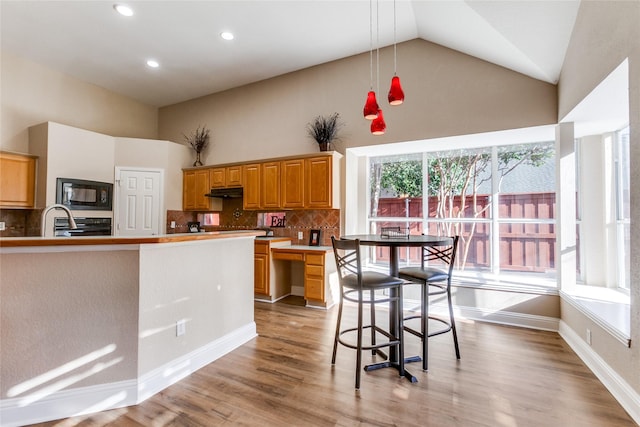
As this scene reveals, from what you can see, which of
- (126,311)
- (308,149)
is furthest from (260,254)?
(126,311)

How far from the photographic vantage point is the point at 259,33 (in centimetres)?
363

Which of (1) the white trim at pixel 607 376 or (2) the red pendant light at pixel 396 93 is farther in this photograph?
(2) the red pendant light at pixel 396 93

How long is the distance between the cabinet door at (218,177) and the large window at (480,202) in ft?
8.33

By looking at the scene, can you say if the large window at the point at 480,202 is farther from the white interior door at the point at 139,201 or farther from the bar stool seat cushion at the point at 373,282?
the white interior door at the point at 139,201

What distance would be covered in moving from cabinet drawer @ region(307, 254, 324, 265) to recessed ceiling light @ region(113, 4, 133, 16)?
3580 millimetres

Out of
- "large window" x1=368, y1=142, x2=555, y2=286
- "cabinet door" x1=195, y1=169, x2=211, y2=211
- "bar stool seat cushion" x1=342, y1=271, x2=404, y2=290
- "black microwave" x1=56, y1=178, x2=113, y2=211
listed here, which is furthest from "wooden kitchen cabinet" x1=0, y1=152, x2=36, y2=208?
"large window" x1=368, y1=142, x2=555, y2=286

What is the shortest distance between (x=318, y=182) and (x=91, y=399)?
3.17 m

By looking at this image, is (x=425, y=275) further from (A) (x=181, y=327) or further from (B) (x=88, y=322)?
(B) (x=88, y=322)

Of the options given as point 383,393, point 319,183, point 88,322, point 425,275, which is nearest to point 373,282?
point 425,275

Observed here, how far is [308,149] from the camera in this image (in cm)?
448

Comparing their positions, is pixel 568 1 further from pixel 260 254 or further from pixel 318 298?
pixel 260 254

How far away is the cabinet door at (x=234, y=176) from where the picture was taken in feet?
15.7

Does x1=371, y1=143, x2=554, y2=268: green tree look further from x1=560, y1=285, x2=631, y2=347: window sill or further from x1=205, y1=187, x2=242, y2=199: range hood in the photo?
x1=205, y1=187, x2=242, y2=199: range hood

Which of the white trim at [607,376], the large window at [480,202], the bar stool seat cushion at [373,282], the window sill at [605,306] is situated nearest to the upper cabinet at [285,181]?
the large window at [480,202]
